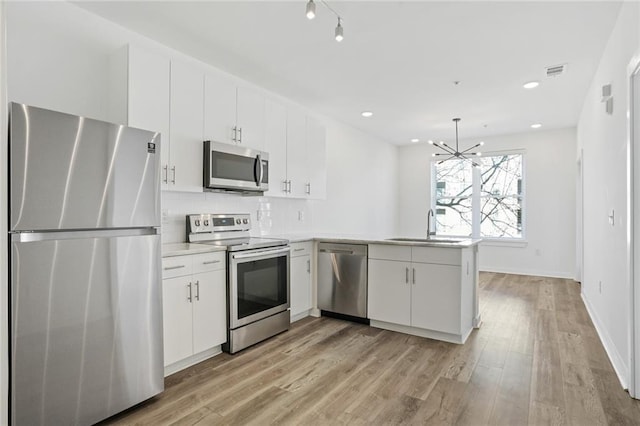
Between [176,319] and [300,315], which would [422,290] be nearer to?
[300,315]

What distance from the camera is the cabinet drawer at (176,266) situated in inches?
96.9

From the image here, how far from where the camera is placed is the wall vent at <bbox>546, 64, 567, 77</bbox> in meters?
3.38

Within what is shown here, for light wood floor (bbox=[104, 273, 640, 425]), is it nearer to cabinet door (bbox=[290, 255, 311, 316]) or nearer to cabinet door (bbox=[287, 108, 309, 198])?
cabinet door (bbox=[290, 255, 311, 316])

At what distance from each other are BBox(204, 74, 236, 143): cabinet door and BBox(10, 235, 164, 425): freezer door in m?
1.29

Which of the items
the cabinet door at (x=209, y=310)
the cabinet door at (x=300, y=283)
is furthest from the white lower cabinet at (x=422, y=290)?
the cabinet door at (x=209, y=310)

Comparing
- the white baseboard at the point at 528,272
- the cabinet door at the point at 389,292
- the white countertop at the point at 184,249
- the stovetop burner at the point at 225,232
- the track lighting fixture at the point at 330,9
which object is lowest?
the white baseboard at the point at 528,272

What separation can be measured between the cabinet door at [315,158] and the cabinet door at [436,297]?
1649 millimetres

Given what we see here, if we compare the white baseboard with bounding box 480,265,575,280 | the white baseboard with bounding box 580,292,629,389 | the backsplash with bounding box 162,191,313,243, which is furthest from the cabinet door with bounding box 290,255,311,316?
the white baseboard with bounding box 480,265,575,280

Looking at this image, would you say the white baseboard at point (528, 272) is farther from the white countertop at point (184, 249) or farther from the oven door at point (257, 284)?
the white countertop at point (184, 249)

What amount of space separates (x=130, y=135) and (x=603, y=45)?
3.68m

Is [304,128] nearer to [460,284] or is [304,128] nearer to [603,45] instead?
[460,284]

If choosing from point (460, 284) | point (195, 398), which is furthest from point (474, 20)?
point (195, 398)

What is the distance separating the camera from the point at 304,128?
4238 millimetres

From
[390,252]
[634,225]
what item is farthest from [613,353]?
[390,252]
